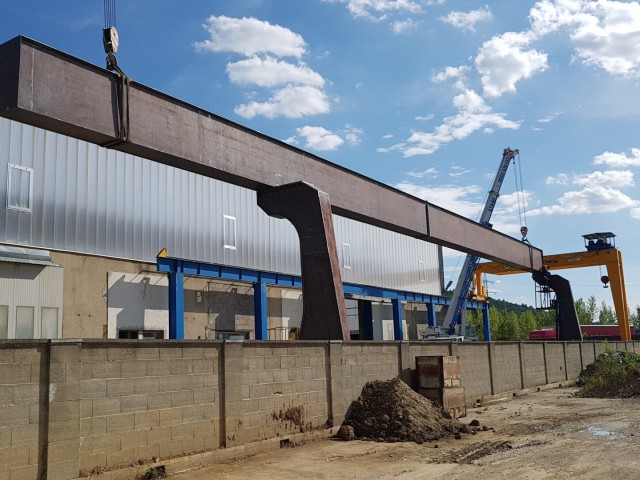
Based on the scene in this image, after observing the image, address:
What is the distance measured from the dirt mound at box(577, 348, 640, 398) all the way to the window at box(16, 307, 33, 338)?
58.7ft

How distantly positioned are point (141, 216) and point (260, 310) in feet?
19.0

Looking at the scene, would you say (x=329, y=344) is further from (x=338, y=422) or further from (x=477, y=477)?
(x=477, y=477)

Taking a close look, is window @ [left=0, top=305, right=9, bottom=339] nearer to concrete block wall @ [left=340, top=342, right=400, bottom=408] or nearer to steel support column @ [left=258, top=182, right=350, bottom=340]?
steel support column @ [left=258, top=182, right=350, bottom=340]

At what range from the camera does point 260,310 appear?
79.3 feet

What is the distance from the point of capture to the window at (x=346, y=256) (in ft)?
107

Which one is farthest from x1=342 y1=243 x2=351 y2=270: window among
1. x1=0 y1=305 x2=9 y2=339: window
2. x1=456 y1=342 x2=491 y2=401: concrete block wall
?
x1=0 y1=305 x2=9 y2=339: window

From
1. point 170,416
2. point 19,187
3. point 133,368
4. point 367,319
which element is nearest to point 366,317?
point 367,319

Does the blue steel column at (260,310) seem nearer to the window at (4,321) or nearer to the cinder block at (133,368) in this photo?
the window at (4,321)

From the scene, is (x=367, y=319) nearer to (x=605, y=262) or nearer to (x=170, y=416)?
(x=605, y=262)

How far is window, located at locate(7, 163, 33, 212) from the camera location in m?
18.6

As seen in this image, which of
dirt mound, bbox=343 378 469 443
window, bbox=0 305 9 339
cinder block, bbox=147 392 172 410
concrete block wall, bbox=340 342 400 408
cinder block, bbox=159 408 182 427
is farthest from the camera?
window, bbox=0 305 9 339

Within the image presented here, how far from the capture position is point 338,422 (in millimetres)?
12695

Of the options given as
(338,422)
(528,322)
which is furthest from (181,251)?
(528,322)

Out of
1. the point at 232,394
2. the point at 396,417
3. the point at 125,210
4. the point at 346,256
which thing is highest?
the point at 125,210
